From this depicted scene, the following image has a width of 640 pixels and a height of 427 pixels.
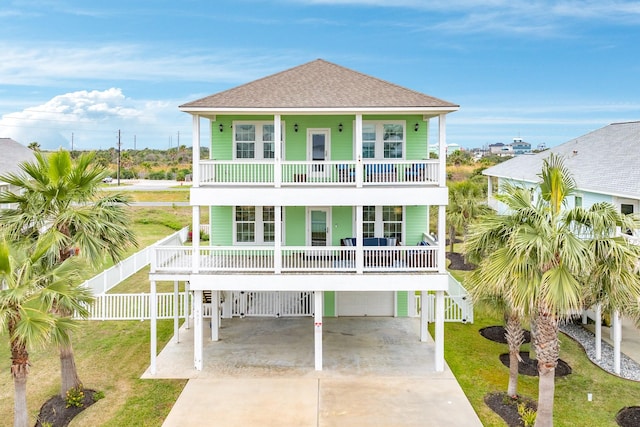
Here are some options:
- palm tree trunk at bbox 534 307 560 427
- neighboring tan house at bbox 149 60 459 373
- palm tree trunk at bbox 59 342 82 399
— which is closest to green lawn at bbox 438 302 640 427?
neighboring tan house at bbox 149 60 459 373

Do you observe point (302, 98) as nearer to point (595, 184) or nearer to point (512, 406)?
point (512, 406)

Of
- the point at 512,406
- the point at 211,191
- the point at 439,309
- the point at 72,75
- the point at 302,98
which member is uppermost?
the point at 72,75

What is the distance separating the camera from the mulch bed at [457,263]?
2622 centimetres

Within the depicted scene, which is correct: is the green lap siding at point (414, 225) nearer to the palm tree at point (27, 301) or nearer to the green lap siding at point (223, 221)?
the green lap siding at point (223, 221)

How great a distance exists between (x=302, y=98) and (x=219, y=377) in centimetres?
858

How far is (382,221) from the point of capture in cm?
1728

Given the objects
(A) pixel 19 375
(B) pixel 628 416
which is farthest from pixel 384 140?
(A) pixel 19 375

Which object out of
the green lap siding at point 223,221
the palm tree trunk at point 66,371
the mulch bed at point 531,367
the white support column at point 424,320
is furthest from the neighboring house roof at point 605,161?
the palm tree trunk at point 66,371

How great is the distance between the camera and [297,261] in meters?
14.8

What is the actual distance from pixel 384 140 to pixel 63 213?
1059cm

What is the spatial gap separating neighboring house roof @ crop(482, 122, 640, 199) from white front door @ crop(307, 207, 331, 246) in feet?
31.1

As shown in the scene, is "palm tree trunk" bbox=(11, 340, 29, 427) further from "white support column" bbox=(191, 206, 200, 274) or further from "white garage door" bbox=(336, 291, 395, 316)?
"white garage door" bbox=(336, 291, 395, 316)

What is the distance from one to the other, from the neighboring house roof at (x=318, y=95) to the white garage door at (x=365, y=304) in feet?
26.1

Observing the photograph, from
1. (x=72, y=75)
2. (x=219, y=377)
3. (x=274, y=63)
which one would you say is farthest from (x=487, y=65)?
(x=72, y=75)
